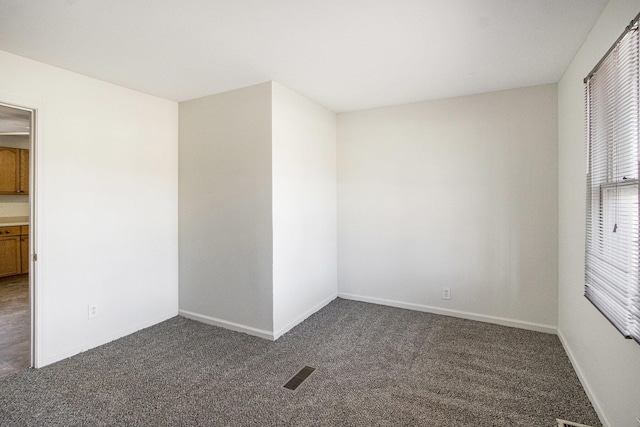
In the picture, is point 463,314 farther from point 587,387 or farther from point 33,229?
point 33,229

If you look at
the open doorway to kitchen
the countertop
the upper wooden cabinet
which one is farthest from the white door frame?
the upper wooden cabinet

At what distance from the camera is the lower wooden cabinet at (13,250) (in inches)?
209

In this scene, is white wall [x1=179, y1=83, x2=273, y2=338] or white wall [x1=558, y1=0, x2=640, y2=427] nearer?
white wall [x1=558, y1=0, x2=640, y2=427]

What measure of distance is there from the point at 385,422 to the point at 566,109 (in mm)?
2965

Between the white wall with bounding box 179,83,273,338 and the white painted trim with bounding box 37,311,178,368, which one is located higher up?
the white wall with bounding box 179,83,273,338

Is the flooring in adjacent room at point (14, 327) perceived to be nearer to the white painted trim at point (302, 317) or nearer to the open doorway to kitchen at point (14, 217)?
the open doorway to kitchen at point (14, 217)

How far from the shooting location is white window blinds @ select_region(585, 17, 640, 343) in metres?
1.55

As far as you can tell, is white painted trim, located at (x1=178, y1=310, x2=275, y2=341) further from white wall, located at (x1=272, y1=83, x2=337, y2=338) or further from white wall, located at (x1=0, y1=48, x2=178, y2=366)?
white wall, located at (x1=0, y1=48, x2=178, y2=366)

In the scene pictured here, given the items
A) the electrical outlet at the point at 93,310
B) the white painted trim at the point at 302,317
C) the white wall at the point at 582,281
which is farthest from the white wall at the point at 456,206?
the electrical outlet at the point at 93,310

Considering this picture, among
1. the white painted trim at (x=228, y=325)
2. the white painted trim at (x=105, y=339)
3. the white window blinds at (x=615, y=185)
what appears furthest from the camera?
the white painted trim at (x=228, y=325)

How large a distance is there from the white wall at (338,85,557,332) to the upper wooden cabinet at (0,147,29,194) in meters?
5.82

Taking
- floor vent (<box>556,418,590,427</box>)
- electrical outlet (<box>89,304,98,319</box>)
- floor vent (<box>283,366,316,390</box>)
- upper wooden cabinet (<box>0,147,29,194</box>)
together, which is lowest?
floor vent (<box>283,366,316,390</box>)

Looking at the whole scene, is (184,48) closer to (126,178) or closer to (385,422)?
(126,178)

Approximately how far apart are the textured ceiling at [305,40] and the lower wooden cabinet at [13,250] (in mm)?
4311
